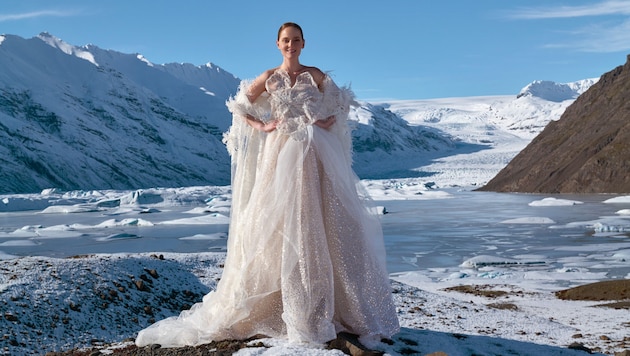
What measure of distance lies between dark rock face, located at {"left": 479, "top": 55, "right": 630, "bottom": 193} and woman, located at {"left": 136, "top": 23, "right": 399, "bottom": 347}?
53.9 m

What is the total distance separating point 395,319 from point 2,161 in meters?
123

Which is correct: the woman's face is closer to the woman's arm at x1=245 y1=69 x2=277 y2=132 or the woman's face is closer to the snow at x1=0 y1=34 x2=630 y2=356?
the woman's arm at x1=245 y1=69 x2=277 y2=132

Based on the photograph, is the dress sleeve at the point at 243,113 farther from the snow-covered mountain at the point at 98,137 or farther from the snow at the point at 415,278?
the snow-covered mountain at the point at 98,137

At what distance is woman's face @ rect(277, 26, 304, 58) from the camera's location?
6078 mm

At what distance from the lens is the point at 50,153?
426 feet

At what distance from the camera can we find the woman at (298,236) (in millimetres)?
5777

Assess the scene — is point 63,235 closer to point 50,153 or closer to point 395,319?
point 395,319

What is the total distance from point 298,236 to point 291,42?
5.22 feet

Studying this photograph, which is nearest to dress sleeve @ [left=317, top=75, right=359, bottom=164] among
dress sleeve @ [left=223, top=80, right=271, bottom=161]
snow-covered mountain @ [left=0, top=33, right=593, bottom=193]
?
dress sleeve @ [left=223, top=80, right=271, bottom=161]

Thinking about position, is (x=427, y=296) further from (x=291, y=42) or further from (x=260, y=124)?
(x=291, y=42)

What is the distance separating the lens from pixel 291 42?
6.07m

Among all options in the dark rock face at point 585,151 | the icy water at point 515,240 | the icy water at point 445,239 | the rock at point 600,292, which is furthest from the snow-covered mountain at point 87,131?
the rock at point 600,292

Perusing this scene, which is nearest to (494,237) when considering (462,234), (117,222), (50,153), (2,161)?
(462,234)

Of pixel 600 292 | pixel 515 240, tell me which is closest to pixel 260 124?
pixel 600 292
